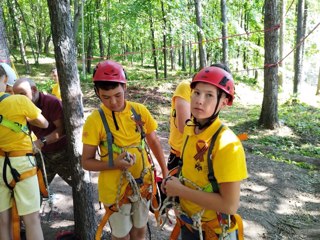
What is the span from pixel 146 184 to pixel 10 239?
152cm

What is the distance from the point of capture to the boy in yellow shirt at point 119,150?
7.55ft

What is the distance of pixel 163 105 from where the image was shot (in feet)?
37.8

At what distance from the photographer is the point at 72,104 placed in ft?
9.61

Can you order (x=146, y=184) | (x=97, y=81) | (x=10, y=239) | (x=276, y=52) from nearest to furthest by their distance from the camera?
(x=97, y=81)
(x=146, y=184)
(x=10, y=239)
(x=276, y=52)

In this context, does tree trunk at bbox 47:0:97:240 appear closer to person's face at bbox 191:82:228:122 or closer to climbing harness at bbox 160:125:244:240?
climbing harness at bbox 160:125:244:240

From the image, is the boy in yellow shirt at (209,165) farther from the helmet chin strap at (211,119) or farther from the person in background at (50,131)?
the person in background at (50,131)

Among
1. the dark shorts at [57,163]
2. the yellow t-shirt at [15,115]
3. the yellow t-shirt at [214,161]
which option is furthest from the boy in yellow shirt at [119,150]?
the dark shorts at [57,163]

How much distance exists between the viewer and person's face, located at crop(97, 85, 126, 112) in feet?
7.62

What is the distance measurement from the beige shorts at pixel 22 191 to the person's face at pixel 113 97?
1.08m

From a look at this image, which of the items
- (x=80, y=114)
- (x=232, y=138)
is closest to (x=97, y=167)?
(x=80, y=114)

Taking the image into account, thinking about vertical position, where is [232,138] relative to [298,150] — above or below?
above

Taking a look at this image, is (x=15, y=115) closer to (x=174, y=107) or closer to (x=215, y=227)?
(x=174, y=107)

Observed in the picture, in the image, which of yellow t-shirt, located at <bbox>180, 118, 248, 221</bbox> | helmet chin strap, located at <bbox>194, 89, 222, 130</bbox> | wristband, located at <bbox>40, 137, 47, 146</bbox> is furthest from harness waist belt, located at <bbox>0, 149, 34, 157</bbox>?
helmet chin strap, located at <bbox>194, 89, 222, 130</bbox>

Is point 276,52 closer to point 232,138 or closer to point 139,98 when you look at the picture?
point 139,98
